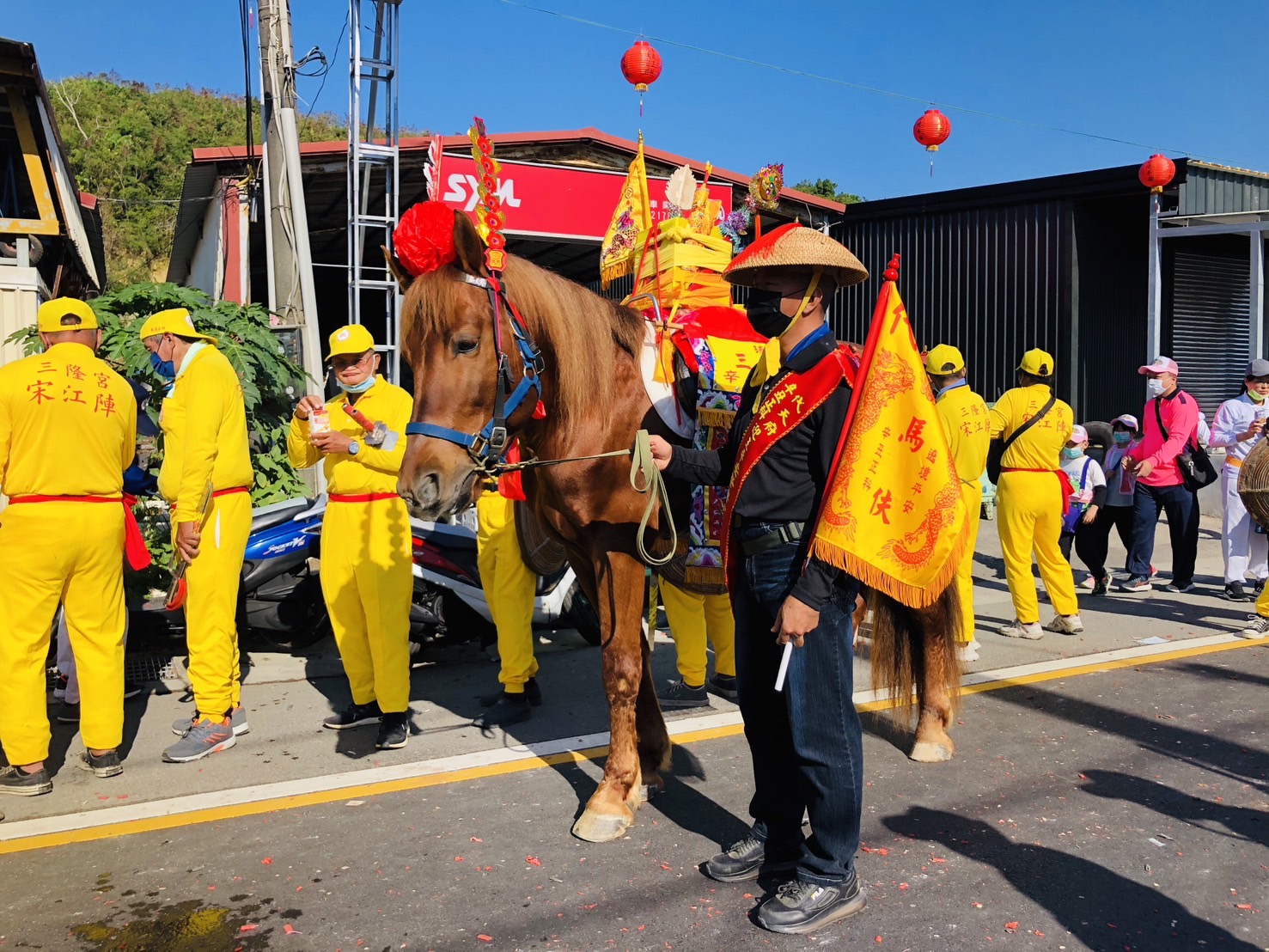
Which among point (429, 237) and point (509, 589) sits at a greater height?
point (429, 237)

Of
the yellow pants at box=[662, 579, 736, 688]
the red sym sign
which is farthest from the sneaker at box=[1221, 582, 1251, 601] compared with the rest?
the red sym sign

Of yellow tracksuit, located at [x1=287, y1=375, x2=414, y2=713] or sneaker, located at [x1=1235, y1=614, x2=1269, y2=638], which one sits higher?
yellow tracksuit, located at [x1=287, y1=375, x2=414, y2=713]

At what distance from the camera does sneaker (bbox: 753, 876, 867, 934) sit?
303 centimetres

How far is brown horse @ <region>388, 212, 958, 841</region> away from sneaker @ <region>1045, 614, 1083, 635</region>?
4.18 metres

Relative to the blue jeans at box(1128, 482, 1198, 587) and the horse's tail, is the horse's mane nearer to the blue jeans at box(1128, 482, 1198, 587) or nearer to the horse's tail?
the horse's tail

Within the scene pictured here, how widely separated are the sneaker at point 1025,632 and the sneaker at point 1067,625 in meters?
0.12

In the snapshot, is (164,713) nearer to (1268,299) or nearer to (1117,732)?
(1117,732)

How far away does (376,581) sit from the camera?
4.74 meters

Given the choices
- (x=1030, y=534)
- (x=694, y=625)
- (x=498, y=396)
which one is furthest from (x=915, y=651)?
(x=1030, y=534)

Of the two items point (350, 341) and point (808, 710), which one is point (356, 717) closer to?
point (350, 341)

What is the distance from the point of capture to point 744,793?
418 centimetres

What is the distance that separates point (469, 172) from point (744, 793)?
30.9 ft

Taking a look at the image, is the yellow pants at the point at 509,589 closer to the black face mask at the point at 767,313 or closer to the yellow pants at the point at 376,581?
the yellow pants at the point at 376,581

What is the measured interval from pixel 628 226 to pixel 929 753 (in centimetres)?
314
